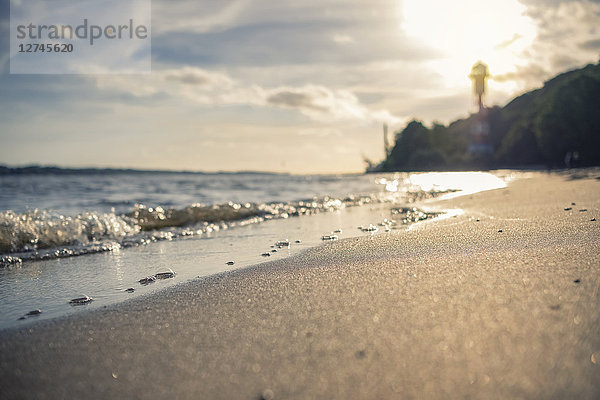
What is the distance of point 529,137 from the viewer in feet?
186

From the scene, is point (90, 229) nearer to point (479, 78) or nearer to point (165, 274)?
point (165, 274)

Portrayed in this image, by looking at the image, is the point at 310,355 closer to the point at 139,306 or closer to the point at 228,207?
the point at 139,306

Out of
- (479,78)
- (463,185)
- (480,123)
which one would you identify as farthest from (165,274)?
(479,78)

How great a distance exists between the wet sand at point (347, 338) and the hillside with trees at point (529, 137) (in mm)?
44340

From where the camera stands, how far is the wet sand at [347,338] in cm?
135

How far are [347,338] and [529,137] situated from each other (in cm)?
6340

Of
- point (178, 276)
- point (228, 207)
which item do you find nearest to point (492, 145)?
point (228, 207)

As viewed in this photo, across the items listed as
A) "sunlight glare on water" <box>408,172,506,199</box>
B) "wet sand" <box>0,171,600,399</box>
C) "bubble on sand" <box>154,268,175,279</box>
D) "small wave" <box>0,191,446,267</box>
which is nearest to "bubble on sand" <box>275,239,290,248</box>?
"bubble on sand" <box>154,268,175,279</box>

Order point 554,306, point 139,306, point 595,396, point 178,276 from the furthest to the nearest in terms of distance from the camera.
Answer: point 178,276, point 139,306, point 554,306, point 595,396

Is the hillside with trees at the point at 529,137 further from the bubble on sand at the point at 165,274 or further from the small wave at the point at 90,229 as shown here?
the bubble on sand at the point at 165,274

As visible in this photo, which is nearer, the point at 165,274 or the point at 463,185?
the point at 165,274

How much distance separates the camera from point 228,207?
10344mm

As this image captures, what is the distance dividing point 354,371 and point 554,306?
3.21 ft

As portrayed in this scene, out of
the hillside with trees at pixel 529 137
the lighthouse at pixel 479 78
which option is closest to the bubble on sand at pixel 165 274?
A: the hillside with trees at pixel 529 137
